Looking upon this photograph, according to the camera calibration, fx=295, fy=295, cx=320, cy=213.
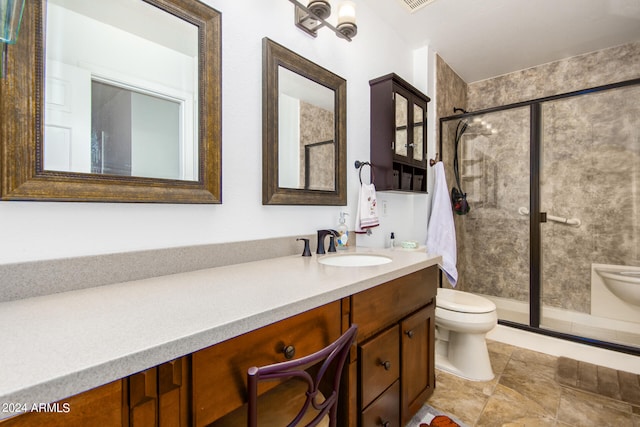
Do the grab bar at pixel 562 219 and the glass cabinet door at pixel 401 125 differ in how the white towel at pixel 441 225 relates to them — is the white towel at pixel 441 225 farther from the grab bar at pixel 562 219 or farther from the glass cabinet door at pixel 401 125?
the grab bar at pixel 562 219

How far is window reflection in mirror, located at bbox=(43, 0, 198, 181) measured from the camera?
814mm

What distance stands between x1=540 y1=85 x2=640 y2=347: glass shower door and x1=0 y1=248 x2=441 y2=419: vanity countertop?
239cm

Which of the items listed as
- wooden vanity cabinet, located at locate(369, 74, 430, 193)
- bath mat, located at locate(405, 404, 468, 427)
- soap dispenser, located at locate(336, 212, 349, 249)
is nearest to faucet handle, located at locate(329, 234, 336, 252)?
soap dispenser, located at locate(336, 212, 349, 249)

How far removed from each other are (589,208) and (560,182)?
311 mm

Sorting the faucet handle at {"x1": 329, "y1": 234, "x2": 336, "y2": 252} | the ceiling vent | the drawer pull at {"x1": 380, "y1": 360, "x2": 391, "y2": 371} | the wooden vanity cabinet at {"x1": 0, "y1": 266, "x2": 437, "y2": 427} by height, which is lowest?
the drawer pull at {"x1": 380, "y1": 360, "x2": 391, "y2": 371}

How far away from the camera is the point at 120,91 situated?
0.92 m

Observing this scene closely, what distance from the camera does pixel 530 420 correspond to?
1.46m

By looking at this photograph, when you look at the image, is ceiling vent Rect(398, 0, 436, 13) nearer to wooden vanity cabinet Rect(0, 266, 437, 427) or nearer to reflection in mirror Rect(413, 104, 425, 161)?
reflection in mirror Rect(413, 104, 425, 161)

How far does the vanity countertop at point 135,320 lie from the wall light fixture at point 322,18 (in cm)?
120

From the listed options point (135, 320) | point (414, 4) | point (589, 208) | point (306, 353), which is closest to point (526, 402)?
point (306, 353)

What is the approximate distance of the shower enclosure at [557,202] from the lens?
2.30 m

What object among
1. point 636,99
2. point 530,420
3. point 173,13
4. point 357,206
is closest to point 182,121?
point 173,13

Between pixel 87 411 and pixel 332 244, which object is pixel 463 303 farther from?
pixel 87 411

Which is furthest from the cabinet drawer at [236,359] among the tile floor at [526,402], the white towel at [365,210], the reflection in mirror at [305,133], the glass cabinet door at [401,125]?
the glass cabinet door at [401,125]
